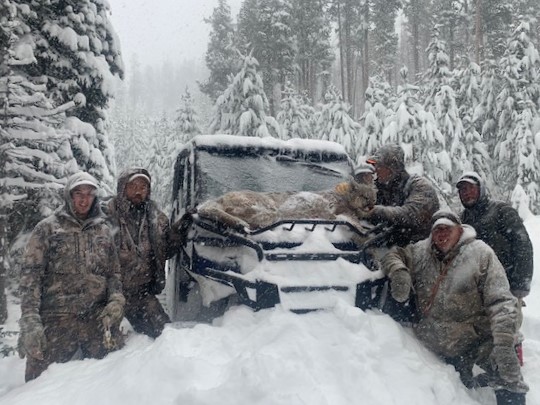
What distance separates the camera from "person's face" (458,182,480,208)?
5020 mm

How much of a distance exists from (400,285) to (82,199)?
2723mm

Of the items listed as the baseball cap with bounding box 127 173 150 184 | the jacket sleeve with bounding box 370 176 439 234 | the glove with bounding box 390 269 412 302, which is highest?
the baseball cap with bounding box 127 173 150 184

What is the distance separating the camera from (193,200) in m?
5.56

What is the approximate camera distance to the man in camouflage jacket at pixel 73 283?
168 inches

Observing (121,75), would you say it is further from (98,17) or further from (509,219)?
(509,219)

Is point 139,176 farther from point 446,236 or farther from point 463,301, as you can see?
point 463,301

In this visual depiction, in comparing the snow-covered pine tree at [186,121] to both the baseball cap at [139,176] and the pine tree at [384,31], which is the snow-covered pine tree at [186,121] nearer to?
the pine tree at [384,31]

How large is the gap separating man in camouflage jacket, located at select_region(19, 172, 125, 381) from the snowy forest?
11.2 ft

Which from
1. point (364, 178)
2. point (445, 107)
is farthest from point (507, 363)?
point (445, 107)

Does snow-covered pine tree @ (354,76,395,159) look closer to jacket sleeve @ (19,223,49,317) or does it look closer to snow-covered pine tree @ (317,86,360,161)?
snow-covered pine tree @ (317,86,360,161)

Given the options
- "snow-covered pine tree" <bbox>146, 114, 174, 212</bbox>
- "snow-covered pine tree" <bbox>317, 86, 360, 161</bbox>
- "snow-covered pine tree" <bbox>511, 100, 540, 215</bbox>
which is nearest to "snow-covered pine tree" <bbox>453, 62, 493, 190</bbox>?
"snow-covered pine tree" <bbox>511, 100, 540, 215</bbox>

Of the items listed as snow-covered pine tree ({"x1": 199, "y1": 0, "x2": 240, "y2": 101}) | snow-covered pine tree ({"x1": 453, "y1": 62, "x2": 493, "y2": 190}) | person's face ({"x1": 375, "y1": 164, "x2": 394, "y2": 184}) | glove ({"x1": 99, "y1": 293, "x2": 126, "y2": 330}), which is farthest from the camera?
snow-covered pine tree ({"x1": 199, "y1": 0, "x2": 240, "y2": 101})

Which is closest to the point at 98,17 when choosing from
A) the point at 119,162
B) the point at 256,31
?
the point at 256,31

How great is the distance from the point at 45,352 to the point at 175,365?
1583 millimetres
